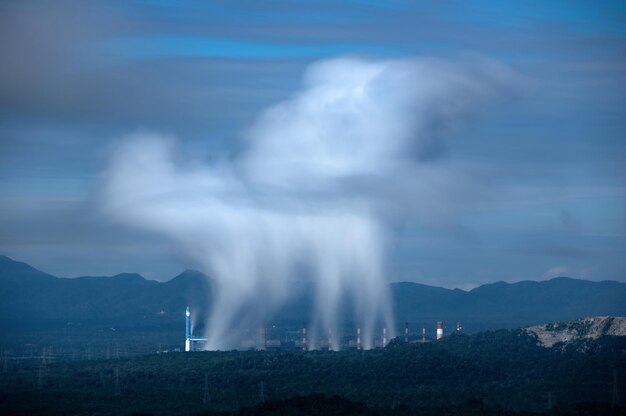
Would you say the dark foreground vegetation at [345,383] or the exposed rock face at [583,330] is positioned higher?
the exposed rock face at [583,330]

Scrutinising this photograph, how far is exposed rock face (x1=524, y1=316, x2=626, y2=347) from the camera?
18938 cm

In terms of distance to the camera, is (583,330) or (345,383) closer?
(345,383)

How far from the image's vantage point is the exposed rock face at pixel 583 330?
621ft

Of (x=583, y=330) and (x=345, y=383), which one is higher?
(x=583, y=330)

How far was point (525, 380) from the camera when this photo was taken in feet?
517

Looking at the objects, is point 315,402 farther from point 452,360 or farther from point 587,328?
point 587,328

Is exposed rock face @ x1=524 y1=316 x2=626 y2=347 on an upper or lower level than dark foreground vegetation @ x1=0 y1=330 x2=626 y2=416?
upper

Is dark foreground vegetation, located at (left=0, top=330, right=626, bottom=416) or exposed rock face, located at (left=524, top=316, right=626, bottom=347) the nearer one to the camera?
dark foreground vegetation, located at (left=0, top=330, right=626, bottom=416)

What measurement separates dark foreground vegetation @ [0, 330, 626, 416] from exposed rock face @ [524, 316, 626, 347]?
266 centimetres

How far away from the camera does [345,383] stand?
507 ft

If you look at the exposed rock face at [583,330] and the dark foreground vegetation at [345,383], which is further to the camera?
the exposed rock face at [583,330]

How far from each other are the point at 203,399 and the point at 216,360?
53.5 metres

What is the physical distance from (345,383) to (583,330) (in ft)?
170

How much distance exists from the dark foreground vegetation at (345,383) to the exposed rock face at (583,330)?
8.74 feet
